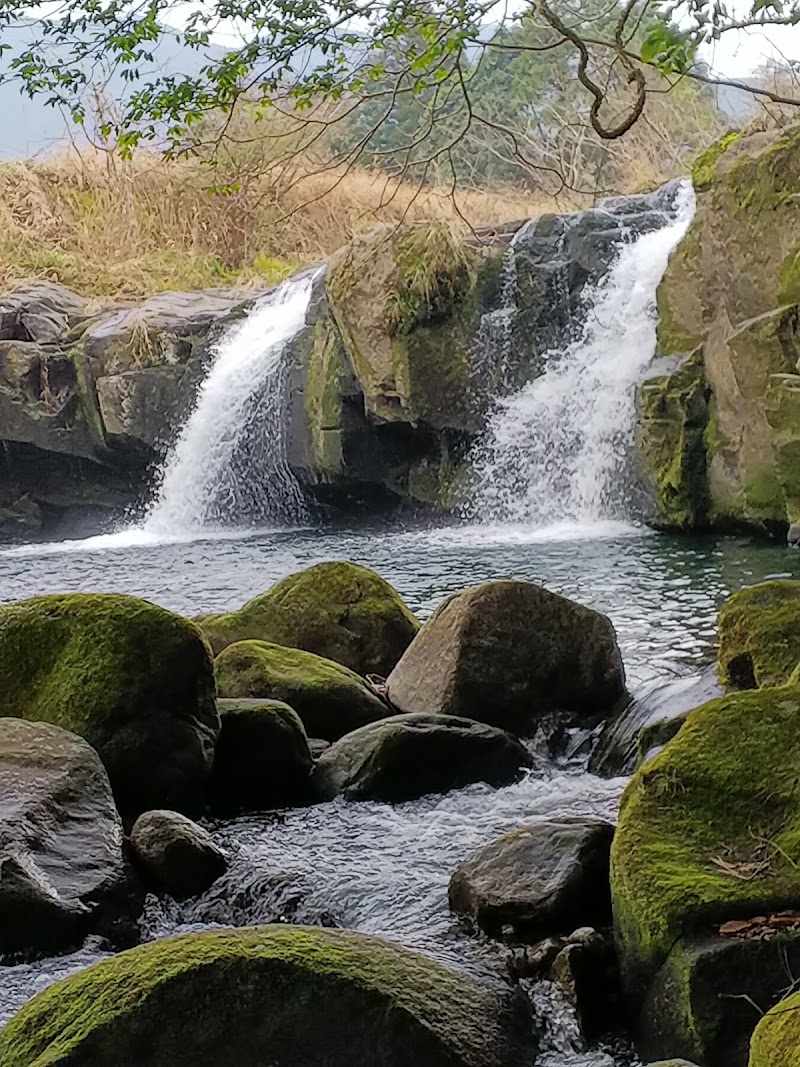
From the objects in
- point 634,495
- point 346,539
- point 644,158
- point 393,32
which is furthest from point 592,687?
point 644,158

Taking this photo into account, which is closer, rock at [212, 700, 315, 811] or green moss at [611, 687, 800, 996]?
green moss at [611, 687, 800, 996]

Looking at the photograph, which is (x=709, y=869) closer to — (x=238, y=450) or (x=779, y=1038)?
(x=779, y=1038)

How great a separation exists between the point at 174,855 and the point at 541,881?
4.18 ft

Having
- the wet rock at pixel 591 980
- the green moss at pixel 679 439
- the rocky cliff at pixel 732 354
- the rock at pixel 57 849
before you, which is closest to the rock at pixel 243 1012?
the wet rock at pixel 591 980

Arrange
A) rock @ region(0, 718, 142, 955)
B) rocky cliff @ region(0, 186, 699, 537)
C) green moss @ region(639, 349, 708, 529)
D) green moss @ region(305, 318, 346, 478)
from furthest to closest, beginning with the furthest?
green moss @ region(305, 318, 346, 478)
rocky cliff @ region(0, 186, 699, 537)
green moss @ region(639, 349, 708, 529)
rock @ region(0, 718, 142, 955)

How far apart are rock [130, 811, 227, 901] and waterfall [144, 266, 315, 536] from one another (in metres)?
10.1

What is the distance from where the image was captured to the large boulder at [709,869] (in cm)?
281

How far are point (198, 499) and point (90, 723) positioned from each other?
10001mm

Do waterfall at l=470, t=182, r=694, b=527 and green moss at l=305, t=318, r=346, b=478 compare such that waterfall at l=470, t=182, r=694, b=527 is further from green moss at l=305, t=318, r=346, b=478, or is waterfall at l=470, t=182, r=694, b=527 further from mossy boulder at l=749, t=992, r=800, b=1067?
mossy boulder at l=749, t=992, r=800, b=1067

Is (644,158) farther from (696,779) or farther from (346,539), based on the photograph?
(696,779)

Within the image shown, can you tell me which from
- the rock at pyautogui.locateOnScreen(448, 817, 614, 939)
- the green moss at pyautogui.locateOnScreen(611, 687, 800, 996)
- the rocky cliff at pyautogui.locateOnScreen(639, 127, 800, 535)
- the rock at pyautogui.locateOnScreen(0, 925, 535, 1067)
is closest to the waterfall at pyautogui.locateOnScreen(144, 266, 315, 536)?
the rocky cliff at pyautogui.locateOnScreen(639, 127, 800, 535)

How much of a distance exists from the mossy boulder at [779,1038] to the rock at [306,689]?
341 cm

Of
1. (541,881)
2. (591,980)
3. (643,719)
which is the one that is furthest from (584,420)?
(591,980)

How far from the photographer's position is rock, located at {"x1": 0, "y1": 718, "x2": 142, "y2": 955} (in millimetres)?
3633
